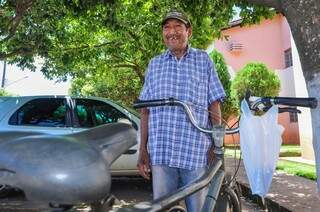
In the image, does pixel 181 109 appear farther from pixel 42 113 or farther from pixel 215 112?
pixel 42 113

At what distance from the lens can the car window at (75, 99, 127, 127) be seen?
7.98m

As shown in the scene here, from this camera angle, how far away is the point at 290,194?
7129mm

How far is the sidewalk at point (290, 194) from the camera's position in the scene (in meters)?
6.23

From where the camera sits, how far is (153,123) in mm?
3486

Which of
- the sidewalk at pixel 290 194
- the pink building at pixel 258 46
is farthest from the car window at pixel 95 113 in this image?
the pink building at pixel 258 46

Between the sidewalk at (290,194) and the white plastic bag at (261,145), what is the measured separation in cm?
256

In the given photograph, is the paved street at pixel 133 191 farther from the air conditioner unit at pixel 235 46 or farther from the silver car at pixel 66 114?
the air conditioner unit at pixel 235 46

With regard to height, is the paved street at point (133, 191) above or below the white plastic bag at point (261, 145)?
below

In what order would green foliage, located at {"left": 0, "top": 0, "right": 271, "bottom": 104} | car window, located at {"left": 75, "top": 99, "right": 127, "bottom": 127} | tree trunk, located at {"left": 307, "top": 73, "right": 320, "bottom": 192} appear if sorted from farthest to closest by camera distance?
green foliage, located at {"left": 0, "top": 0, "right": 271, "bottom": 104} < car window, located at {"left": 75, "top": 99, "right": 127, "bottom": 127} < tree trunk, located at {"left": 307, "top": 73, "right": 320, "bottom": 192}

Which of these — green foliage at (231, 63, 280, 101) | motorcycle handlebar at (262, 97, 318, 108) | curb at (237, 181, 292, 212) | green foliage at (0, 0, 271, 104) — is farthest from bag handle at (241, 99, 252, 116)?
green foliage at (231, 63, 280, 101)

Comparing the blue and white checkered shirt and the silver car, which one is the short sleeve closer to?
the blue and white checkered shirt

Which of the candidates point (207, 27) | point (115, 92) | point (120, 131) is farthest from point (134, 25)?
point (115, 92)

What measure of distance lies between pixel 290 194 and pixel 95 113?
3.15 metres

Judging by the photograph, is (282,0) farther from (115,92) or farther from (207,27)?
(115,92)
